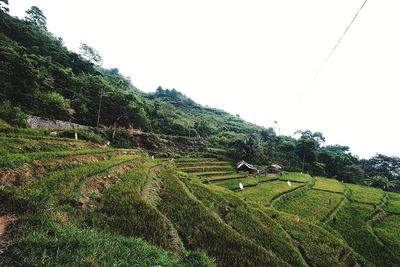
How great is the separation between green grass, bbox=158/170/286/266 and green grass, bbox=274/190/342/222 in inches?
496

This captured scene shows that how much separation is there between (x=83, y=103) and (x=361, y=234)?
35.7 meters

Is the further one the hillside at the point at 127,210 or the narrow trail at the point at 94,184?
the narrow trail at the point at 94,184

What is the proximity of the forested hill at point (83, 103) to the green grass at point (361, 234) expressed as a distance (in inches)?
1021

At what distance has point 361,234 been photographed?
1875 cm

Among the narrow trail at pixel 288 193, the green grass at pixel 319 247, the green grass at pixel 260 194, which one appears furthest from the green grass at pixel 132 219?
the narrow trail at pixel 288 193

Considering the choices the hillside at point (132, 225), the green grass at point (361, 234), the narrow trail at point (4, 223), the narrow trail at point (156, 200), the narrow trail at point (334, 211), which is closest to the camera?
the narrow trail at point (4, 223)

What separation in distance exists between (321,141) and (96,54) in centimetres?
8674

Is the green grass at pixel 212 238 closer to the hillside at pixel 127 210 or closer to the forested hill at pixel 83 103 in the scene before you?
the hillside at pixel 127 210

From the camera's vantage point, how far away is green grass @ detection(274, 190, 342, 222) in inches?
845

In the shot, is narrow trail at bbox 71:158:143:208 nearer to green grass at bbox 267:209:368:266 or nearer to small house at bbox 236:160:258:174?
green grass at bbox 267:209:368:266

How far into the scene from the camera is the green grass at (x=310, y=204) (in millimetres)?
21469

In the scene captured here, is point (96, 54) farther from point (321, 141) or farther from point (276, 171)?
point (321, 141)

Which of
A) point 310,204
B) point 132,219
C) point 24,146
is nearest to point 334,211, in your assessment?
point 310,204

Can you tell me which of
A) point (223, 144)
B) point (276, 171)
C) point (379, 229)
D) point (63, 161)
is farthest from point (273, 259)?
point (223, 144)
